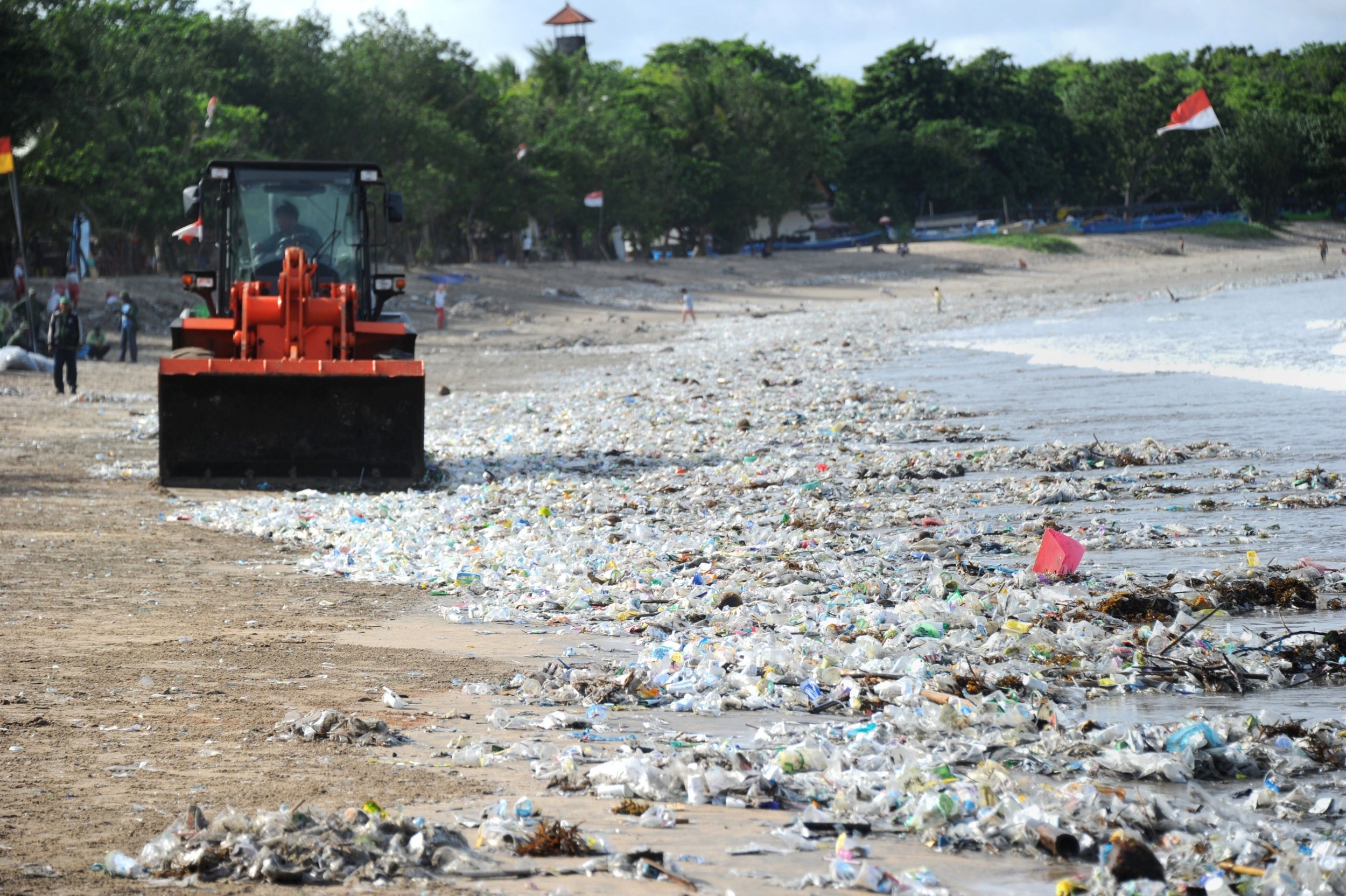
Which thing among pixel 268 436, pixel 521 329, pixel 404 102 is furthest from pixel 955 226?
pixel 268 436

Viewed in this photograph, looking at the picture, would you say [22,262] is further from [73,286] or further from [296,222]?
[296,222]

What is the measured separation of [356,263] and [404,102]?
34.7 meters

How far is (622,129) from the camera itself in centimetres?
5569

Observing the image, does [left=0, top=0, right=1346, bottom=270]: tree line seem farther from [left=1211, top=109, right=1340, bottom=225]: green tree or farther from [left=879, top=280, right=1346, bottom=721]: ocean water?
[left=879, top=280, right=1346, bottom=721]: ocean water

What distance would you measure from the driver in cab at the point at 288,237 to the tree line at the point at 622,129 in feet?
54.3

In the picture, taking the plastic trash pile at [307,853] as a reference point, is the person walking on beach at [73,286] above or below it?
above

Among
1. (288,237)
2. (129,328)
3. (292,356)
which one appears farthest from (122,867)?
(129,328)

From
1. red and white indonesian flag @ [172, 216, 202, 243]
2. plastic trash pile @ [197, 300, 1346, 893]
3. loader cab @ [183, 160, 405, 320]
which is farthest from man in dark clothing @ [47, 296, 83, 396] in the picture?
plastic trash pile @ [197, 300, 1346, 893]

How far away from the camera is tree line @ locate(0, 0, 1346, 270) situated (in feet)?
109

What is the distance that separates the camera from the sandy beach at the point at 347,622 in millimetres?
3875

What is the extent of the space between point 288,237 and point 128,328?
1542cm

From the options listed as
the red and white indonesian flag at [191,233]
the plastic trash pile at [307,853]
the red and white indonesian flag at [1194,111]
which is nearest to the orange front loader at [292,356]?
the red and white indonesian flag at [191,233]

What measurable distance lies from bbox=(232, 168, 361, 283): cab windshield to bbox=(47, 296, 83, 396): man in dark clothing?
7.82m

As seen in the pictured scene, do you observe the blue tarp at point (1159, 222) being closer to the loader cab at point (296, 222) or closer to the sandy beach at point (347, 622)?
the sandy beach at point (347, 622)
